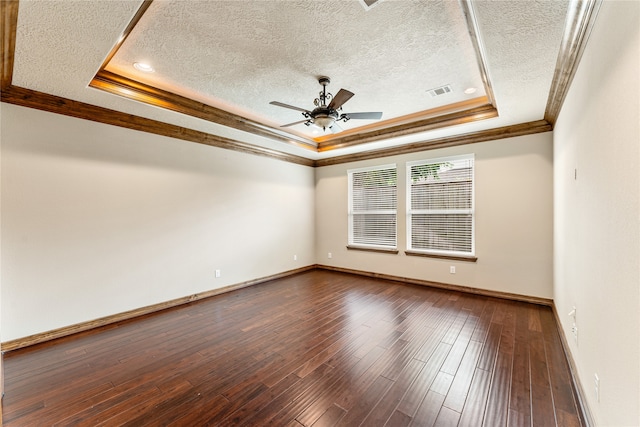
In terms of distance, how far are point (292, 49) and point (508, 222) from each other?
4005 millimetres

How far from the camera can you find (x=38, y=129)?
287 cm

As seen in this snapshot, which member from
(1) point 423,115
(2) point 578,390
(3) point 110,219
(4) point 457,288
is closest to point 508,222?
(4) point 457,288

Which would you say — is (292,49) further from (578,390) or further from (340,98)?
(578,390)

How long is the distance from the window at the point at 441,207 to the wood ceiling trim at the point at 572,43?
5.89ft

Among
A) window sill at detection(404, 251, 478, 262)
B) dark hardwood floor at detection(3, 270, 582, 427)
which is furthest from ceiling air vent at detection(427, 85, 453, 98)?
dark hardwood floor at detection(3, 270, 582, 427)

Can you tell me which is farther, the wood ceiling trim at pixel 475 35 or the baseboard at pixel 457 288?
the baseboard at pixel 457 288

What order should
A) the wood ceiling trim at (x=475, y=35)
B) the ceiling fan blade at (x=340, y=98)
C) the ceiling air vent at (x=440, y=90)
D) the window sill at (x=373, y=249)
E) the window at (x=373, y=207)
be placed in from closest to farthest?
the wood ceiling trim at (x=475, y=35) → the ceiling fan blade at (x=340, y=98) → the ceiling air vent at (x=440, y=90) → the window sill at (x=373, y=249) → the window at (x=373, y=207)

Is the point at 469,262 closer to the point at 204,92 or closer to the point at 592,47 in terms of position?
the point at 592,47

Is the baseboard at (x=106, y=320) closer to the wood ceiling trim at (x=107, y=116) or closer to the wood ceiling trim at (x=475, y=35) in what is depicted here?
the wood ceiling trim at (x=107, y=116)

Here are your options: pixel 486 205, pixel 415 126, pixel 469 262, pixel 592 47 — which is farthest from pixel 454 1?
pixel 469 262

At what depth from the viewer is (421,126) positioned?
4.17m

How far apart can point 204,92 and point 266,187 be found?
93.1 inches

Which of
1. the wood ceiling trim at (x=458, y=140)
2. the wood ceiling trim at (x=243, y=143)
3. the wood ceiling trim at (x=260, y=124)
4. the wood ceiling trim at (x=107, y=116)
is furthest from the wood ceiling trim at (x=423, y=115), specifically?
the wood ceiling trim at (x=107, y=116)

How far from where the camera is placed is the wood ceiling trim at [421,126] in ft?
12.1
